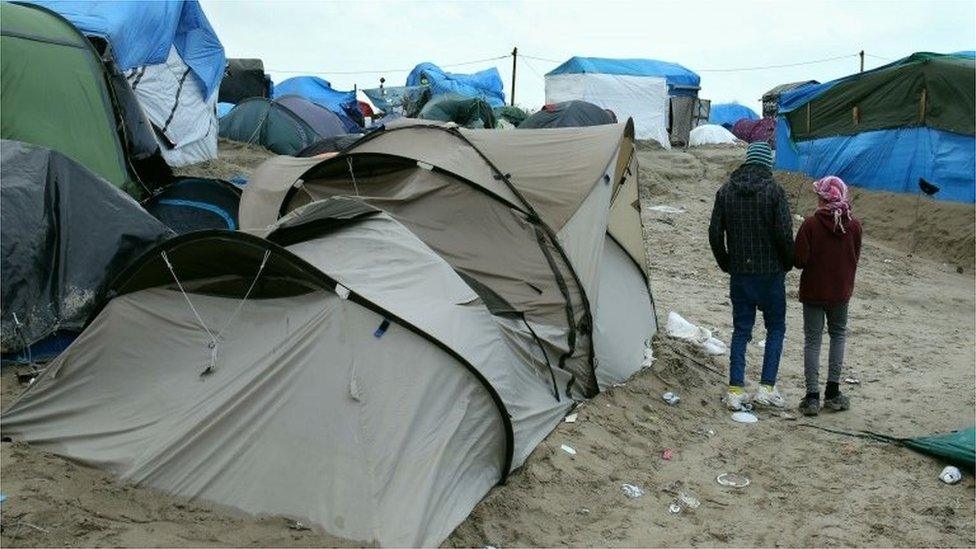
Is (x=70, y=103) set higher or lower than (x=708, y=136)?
higher

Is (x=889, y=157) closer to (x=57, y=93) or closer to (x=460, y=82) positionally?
(x=57, y=93)

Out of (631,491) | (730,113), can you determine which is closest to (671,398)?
(631,491)

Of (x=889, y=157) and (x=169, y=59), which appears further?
(x=889, y=157)

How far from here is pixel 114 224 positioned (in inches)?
257

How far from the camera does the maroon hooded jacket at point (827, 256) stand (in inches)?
241

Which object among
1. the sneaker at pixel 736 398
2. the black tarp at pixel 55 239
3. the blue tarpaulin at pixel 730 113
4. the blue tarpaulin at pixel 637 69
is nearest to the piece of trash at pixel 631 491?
the sneaker at pixel 736 398

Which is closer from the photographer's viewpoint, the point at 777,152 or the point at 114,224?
the point at 114,224

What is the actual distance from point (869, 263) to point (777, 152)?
5599mm

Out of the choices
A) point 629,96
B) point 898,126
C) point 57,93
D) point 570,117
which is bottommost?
point 629,96

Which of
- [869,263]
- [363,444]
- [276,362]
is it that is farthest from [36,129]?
[869,263]

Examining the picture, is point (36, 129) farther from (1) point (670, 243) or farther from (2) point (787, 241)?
(1) point (670, 243)

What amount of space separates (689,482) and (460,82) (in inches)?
919

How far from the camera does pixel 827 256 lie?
Result: 612 centimetres

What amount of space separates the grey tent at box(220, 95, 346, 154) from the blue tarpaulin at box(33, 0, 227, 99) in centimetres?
238
